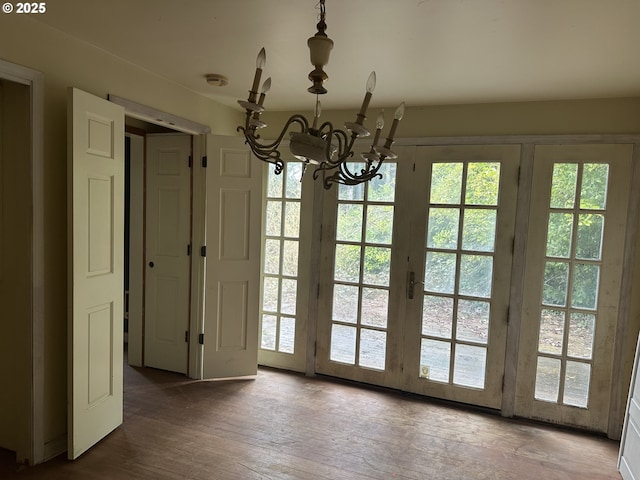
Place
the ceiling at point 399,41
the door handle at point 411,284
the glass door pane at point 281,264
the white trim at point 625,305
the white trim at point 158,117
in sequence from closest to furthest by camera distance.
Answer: the ceiling at point 399,41 → the white trim at point 158,117 → the white trim at point 625,305 → the door handle at point 411,284 → the glass door pane at point 281,264

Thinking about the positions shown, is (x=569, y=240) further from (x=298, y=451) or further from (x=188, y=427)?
(x=188, y=427)

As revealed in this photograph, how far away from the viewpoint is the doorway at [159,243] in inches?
132

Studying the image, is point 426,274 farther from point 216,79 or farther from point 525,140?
point 216,79

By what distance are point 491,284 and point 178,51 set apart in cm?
275

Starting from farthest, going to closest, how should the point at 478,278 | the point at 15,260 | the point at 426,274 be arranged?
1. the point at 426,274
2. the point at 478,278
3. the point at 15,260

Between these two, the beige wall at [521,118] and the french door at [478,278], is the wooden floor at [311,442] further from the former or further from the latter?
the beige wall at [521,118]

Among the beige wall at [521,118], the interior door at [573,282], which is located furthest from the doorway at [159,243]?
the interior door at [573,282]

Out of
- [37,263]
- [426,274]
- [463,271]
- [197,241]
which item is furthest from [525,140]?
[37,263]

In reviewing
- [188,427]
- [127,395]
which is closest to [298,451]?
[188,427]

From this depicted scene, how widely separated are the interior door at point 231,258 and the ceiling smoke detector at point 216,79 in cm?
55

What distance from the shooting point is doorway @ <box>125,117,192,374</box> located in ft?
11.0

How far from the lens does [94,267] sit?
2.25m

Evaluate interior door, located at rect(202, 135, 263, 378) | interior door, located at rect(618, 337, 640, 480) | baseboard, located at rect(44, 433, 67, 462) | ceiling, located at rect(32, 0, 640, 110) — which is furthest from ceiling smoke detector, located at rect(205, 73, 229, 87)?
interior door, located at rect(618, 337, 640, 480)

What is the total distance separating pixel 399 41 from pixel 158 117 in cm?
179
